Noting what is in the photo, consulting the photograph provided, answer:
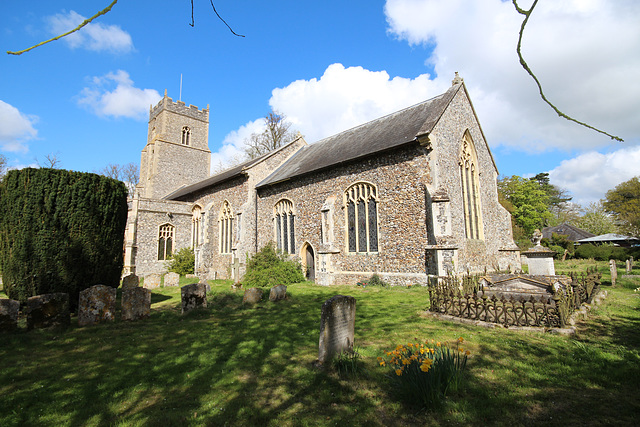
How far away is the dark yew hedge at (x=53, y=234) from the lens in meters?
7.77

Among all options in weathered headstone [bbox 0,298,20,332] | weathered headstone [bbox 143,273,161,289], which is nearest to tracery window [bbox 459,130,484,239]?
weathered headstone [bbox 143,273,161,289]

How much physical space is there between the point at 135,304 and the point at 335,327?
5654 mm

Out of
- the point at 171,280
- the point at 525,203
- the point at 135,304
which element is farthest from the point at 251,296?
the point at 525,203

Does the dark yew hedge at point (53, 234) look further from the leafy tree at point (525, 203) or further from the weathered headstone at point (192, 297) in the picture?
the leafy tree at point (525, 203)

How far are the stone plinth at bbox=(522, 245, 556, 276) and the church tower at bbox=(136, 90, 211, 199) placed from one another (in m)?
30.4

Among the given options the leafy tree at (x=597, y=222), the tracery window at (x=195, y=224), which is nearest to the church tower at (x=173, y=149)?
the tracery window at (x=195, y=224)

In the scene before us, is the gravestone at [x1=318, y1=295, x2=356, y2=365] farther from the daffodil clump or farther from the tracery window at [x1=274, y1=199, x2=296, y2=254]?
the tracery window at [x1=274, y1=199, x2=296, y2=254]

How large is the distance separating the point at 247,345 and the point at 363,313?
133 inches

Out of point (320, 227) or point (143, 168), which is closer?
point (320, 227)

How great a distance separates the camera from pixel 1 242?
26.7 ft

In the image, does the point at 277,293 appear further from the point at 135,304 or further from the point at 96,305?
the point at 96,305

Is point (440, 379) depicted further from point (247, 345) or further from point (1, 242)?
point (1, 242)

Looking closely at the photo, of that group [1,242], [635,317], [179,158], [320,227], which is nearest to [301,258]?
[320,227]

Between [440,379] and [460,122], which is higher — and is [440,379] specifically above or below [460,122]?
below
